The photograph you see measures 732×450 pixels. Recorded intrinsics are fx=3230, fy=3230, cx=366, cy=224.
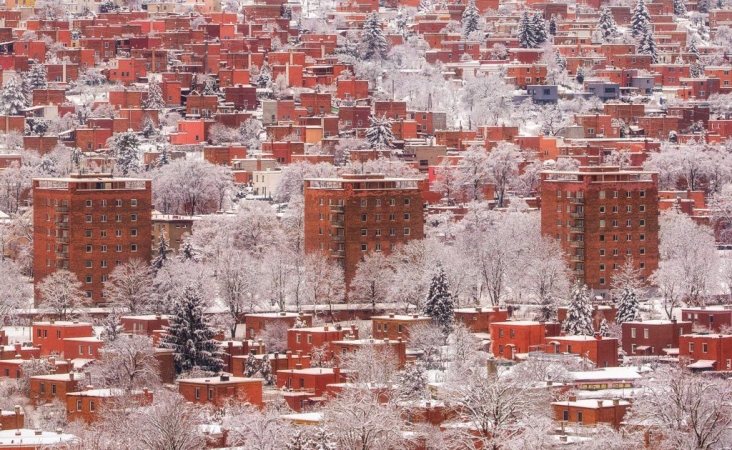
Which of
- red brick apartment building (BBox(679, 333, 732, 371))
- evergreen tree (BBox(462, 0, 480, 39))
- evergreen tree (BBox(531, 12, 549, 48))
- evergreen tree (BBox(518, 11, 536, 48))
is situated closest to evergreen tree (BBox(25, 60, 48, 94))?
evergreen tree (BBox(518, 11, 536, 48))

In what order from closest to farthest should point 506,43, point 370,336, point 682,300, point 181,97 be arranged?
point 370,336 < point 682,300 < point 181,97 < point 506,43

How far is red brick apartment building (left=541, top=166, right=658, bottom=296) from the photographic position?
384ft

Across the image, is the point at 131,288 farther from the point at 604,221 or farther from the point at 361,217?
the point at 604,221

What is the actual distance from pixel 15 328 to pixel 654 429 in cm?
3269

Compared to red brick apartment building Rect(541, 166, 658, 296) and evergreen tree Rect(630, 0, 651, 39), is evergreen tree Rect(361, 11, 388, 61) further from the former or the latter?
red brick apartment building Rect(541, 166, 658, 296)

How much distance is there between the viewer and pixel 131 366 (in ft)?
302

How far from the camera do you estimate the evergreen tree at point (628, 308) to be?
106m

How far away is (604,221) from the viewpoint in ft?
387

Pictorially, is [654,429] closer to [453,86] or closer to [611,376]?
[611,376]

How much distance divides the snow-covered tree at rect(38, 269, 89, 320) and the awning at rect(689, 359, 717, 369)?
2352 cm

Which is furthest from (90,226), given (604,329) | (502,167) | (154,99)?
(154,99)

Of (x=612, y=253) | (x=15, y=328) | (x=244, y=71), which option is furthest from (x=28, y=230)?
(x=244, y=71)

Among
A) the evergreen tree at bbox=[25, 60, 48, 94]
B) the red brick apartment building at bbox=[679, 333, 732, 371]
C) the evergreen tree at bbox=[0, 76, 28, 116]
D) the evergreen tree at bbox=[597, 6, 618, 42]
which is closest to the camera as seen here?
the red brick apartment building at bbox=[679, 333, 732, 371]

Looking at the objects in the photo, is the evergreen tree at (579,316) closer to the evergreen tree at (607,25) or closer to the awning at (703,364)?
the awning at (703,364)
